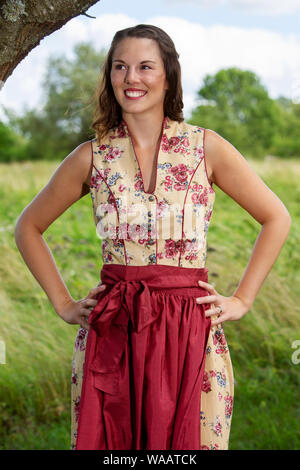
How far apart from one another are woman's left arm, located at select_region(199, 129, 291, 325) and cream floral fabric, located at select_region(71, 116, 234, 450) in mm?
45

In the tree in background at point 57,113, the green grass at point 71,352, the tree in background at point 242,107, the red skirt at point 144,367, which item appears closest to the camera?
the red skirt at point 144,367

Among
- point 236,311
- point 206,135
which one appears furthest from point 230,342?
point 206,135

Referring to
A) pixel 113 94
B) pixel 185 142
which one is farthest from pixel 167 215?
pixel 113 94

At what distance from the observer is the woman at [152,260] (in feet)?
5.85

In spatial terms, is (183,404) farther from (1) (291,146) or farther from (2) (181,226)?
(1) (291,146)

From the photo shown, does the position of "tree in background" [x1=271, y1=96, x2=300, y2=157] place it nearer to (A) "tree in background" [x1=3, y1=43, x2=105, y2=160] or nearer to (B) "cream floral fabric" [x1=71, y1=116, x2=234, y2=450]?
(A) "tree in background" [x1=3, y1=43, x2=105, y2=160]

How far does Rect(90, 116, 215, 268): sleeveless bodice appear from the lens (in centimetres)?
185

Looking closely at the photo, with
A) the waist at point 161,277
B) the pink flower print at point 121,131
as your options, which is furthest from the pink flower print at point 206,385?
the pink flower print at point 121,131

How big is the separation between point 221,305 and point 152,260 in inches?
10.6

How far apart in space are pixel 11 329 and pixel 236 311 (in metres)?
2.46

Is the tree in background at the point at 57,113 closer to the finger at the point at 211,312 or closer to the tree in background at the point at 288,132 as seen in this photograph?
the tree in background at the point at 288,132

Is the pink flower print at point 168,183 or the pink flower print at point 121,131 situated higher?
the pink flower print at point 121,131

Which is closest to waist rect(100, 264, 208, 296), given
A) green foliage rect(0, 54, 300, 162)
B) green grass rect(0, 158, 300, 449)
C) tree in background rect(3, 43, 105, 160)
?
green grass rect(0, 158, 300, 449)

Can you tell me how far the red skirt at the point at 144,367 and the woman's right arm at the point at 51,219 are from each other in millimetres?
178
